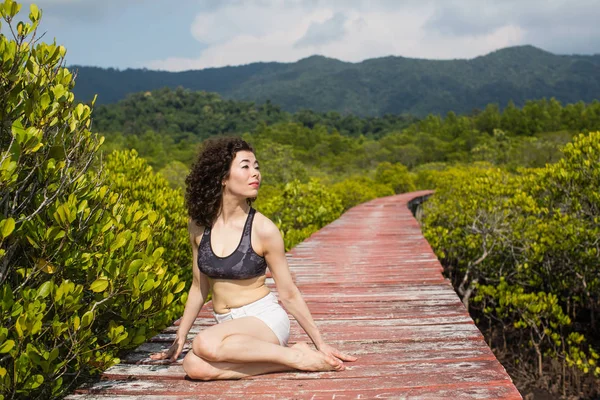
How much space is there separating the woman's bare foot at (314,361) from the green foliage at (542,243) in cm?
518

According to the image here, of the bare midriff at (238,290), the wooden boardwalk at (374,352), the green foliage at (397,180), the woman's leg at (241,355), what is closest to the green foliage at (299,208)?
the wooden boardwalk at (374,352)

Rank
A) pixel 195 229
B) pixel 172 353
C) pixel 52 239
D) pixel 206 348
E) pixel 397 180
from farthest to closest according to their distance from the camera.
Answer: pixel 397 180 → pixel 195 229 → pixel 172 353 → pixel 206 348 → pixel 52 239

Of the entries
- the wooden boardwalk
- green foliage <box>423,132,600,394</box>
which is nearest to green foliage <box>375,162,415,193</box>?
green foliage <box>423,132,600,394</box>

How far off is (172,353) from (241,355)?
56 cm

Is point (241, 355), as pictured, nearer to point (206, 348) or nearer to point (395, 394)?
point (206, 348)

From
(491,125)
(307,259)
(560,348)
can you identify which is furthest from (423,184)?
(491,125)

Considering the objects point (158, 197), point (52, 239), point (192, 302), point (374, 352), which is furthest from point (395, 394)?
point (158, 197)

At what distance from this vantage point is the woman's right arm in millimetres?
3060

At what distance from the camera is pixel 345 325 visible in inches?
151

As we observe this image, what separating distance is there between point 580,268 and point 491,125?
7237cm

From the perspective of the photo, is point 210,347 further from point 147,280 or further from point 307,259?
point 307,259

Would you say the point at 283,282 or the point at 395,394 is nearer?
the point at 395,394

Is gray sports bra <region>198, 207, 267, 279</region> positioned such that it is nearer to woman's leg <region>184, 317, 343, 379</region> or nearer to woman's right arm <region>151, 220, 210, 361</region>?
woman's right arm <region>151, 220, 210, 361</region>

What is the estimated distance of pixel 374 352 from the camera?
320 centimetres
